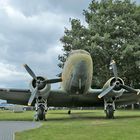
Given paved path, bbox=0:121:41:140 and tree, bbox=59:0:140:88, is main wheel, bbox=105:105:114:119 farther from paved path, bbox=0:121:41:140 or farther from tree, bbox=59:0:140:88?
tree, bbox=59:0:140:88

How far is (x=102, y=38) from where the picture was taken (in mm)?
66562

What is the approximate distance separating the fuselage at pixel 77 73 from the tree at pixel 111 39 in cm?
3307

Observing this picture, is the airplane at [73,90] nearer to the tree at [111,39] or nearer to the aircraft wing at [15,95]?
the aircraft wing at [15,95]

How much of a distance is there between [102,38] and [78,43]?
175 inches

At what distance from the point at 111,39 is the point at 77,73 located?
3857 cm

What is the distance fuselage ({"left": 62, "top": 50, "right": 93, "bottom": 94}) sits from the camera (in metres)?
30.0

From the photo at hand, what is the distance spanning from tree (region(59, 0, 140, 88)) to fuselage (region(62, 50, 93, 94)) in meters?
33.1

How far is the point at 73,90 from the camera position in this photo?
106ft

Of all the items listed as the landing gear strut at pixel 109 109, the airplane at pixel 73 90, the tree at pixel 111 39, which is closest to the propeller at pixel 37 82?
the airplane at pixel 73 90

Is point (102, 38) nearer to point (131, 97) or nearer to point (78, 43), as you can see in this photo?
point (78, 43)

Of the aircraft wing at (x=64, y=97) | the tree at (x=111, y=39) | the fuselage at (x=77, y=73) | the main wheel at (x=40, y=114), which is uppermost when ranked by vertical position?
the tree at (x=111, y=39)

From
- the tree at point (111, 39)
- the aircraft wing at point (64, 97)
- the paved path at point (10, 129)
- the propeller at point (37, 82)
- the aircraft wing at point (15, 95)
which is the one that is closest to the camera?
the paved path at point (10, 129)

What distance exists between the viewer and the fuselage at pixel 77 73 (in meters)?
30.0

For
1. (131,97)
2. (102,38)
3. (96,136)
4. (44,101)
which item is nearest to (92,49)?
(102,38)
